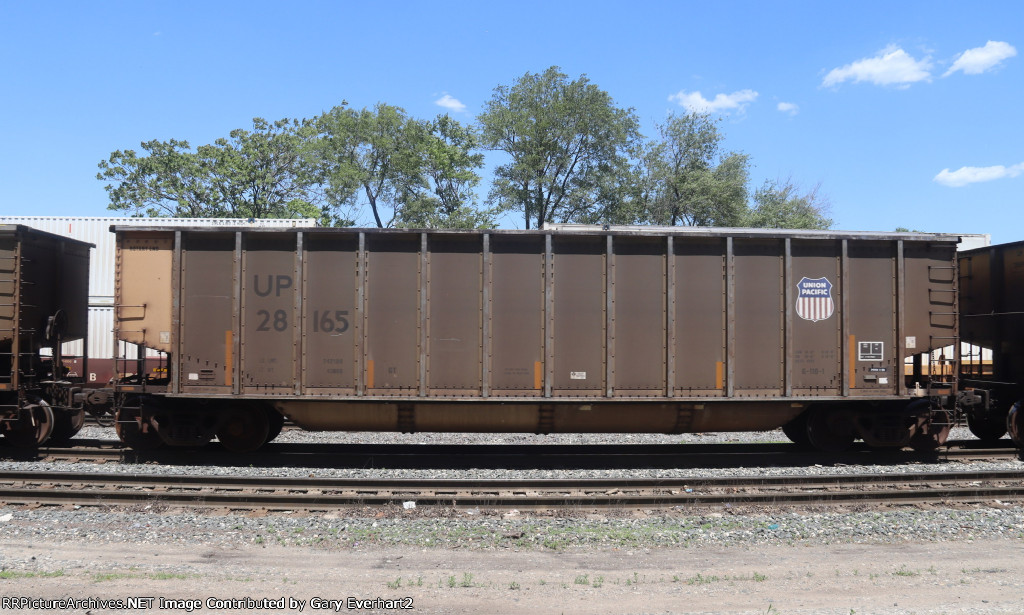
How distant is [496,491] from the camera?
334 inches

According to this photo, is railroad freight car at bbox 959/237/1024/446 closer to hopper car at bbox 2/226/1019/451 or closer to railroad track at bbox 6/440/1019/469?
railroad track at bbox 6/440/1019/469

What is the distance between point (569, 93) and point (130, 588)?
42.4 meters

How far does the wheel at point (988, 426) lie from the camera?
1167 centimetres

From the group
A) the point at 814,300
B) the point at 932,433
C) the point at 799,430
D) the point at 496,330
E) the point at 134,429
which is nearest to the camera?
the point at 496,330

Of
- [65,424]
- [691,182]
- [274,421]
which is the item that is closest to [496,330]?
[274,421]

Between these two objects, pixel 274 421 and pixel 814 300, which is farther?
pixel 274 421

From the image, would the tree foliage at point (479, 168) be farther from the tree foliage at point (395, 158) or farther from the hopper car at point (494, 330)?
the hopper car at point (494, 330)

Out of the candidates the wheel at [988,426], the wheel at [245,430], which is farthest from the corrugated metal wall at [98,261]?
the wheel at [988,426]

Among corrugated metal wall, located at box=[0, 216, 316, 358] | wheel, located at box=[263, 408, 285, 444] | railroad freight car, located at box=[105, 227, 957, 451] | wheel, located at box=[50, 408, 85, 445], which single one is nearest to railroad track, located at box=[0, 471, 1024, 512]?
railroad freight car, located at box=[105, 227, 957, 451]

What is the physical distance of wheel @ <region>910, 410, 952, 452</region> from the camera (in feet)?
34.1

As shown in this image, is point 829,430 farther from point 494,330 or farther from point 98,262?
point 98,262

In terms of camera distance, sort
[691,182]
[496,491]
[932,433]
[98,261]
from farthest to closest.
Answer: [691,182] < [98,261] < [932,433] < [496,491]

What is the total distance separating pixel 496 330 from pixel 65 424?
27.3 ft

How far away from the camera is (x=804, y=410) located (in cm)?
1037
